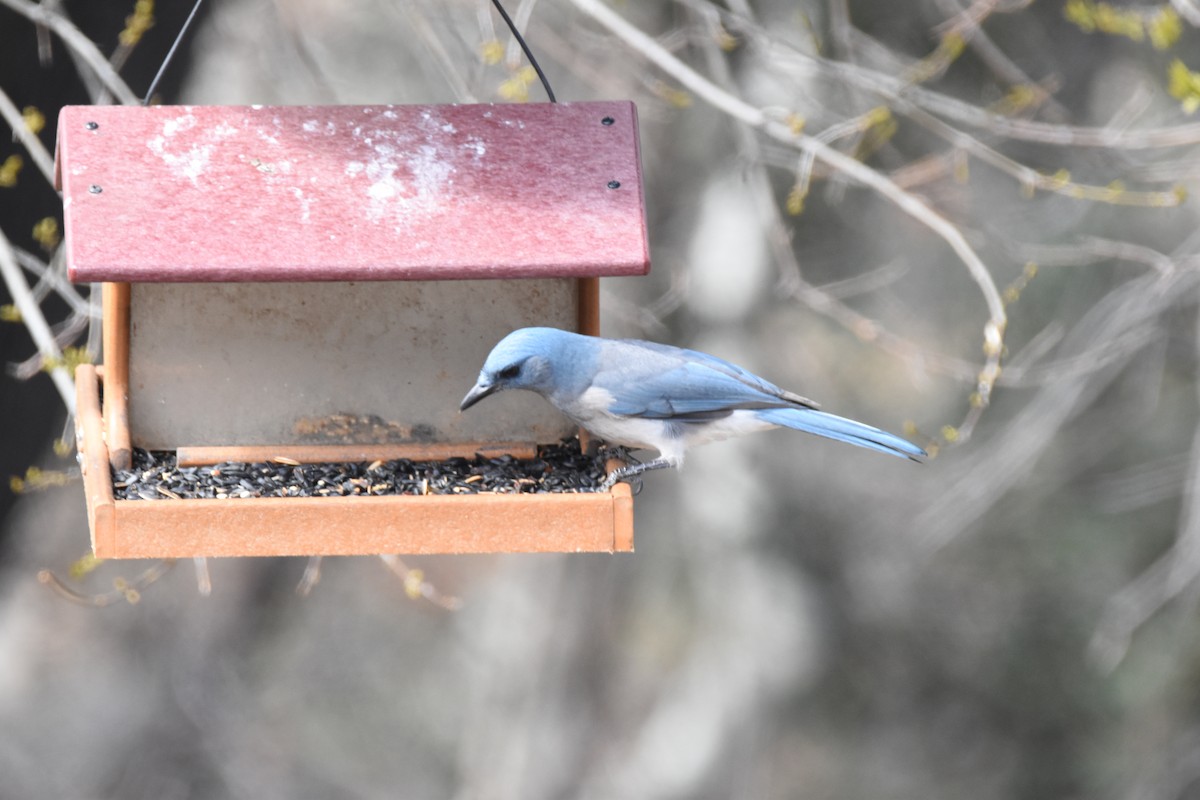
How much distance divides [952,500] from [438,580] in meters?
3.00

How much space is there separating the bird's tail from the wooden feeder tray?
79cm

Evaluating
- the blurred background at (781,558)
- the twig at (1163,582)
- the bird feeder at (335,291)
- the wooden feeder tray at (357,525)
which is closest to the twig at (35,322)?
the bird feeder at (335,291)

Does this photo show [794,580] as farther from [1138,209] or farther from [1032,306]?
[1138,209]

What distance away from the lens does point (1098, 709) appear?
707cm

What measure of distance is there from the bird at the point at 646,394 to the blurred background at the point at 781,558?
66.6 inches

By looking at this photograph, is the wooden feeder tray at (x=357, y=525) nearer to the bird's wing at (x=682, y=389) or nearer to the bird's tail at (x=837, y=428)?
the bird's wing at (x=682, y=389)

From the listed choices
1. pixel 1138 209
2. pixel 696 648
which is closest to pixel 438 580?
pixel 696 648

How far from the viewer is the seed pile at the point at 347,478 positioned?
11.0 ft

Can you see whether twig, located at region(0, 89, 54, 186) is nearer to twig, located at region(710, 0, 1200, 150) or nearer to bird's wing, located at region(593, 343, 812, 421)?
twig, located at region(710, 0, 1200, 150)

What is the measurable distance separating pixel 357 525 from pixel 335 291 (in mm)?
887

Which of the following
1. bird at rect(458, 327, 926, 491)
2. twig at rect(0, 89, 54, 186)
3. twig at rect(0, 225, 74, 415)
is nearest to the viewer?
bird at rect(458, 327, 926, 491)

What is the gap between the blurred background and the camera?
6.05 meters

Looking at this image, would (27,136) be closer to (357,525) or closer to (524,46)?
(524,46)

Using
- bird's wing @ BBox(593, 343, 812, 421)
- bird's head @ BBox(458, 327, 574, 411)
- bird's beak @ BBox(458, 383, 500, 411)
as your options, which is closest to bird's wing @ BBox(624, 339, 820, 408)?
bird's wing @ BBox(593, 343, 812, 421)
